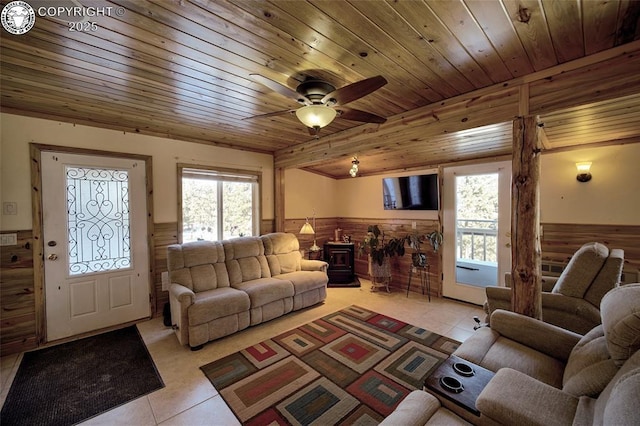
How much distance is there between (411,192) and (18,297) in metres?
5.35

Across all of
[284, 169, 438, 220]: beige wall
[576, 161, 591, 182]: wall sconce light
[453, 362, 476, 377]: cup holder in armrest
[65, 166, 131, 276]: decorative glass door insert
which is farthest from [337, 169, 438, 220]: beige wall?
[65, 166, 131, 276]: decorative glass door insert

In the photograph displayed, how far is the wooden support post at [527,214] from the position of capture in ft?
6.91

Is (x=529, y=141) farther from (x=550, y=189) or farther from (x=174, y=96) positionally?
(x=174, y=96)

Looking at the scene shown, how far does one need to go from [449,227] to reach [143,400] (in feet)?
14.2

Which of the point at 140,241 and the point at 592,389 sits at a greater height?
the point at 140,241

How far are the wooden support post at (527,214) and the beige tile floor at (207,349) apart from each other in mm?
1111

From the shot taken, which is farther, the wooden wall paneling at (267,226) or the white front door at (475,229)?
the wooden wall paneling at (267,226)

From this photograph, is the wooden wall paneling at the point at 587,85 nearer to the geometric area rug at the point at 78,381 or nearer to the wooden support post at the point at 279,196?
the wooden support post at the point at 279,196

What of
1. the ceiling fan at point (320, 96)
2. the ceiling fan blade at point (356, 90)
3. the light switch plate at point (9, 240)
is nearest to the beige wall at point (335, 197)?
the ceiling fan at point (320, 96)

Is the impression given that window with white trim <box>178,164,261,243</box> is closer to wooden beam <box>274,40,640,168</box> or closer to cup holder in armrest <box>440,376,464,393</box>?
wooden beam <box>274,40,640,168</box>

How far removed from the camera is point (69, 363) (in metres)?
2.54

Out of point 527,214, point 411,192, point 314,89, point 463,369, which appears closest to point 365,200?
point 411,192

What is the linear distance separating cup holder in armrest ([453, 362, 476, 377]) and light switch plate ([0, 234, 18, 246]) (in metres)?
4.29

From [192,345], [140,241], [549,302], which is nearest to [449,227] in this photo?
[549,302]
